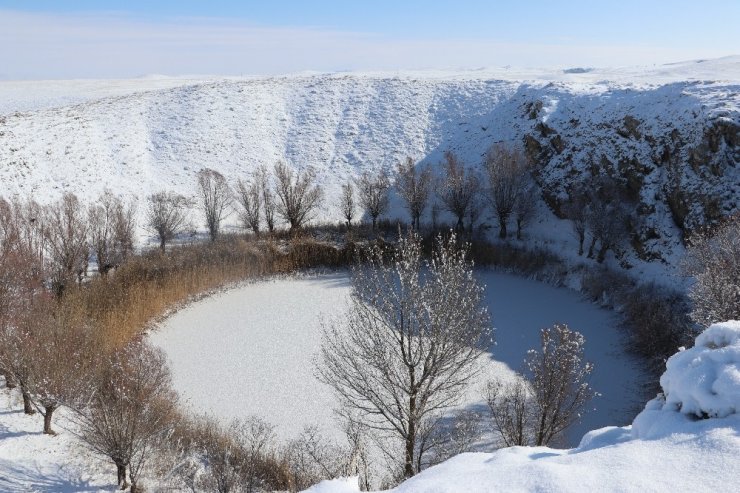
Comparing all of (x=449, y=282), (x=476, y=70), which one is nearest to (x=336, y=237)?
(x=449, y=282)

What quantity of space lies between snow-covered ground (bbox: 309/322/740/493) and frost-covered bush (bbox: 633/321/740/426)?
0.01 meters

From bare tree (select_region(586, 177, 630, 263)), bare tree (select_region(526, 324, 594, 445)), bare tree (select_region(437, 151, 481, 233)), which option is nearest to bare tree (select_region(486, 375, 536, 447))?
bare tree (select_region(526, 324, 594, 445))

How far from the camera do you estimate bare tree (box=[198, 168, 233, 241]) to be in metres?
39.4

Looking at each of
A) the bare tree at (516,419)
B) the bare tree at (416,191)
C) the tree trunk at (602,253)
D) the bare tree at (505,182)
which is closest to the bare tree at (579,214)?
the tree trunk at (602,253)

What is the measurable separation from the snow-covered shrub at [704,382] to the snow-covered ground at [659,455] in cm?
1

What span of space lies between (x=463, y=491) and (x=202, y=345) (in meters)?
23.0

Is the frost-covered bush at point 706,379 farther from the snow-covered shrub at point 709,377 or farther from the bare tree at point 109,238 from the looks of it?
the bare tree at point 109,238

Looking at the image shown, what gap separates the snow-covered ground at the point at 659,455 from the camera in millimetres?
6188

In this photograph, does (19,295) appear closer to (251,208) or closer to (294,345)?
(294,345)

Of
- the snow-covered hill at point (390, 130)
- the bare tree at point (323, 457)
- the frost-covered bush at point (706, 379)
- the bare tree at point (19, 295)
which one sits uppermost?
the snow-covered hill at point (390, 130)

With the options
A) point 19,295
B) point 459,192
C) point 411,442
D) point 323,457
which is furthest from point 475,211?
point 19,295

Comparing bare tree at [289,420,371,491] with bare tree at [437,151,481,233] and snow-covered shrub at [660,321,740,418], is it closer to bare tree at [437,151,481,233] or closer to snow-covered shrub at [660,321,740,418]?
snow-covered shrub at [660,321,740,418]

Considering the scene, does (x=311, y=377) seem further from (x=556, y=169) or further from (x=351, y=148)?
(x=351, y=148)

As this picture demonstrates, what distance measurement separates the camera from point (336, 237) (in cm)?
4138
